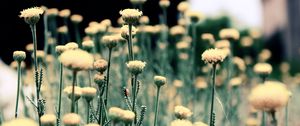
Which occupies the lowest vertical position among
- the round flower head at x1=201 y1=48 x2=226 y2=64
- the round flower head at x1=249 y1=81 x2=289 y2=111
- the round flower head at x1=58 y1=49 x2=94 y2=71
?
the round flower head at x1=249 y1=81 x2=289 y2=111

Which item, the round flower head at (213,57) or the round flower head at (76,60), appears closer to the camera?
the round flower head at (76,60)

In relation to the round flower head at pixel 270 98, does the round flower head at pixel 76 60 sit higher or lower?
higher

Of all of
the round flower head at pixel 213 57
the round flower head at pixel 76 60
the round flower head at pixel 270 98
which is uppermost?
the round flower head at pixel 213 57

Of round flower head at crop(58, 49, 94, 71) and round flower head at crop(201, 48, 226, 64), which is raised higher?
round flower head at crop(201, 48, 226, 64)

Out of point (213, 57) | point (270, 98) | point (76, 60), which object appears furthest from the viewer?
point (213, 57)

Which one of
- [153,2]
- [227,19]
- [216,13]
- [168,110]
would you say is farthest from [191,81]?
[216,13]

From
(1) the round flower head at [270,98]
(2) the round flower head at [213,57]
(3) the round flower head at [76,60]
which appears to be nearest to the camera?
(1) the round flower head at [270,98]

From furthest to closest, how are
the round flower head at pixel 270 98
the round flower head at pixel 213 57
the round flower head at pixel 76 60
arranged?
the round flower head at pixel 213 57, the round flower head at pixel 76 60, the round flower head at pixel 270 98

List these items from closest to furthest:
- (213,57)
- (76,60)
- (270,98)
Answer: (270,98) → (76,60) → (213,57)

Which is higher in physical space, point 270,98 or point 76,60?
point 76,60

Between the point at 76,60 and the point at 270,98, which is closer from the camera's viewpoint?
the point at 270,98

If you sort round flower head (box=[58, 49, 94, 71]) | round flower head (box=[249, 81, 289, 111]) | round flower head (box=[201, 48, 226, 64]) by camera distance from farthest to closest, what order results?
1. round flower head (box=[201, 48, 226, 64])
2. round flower head (box=[58, 49, 94, 71])
3. round flower head (box=[249, 81, 289, 111])

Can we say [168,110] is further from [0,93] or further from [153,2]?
[153,2]
